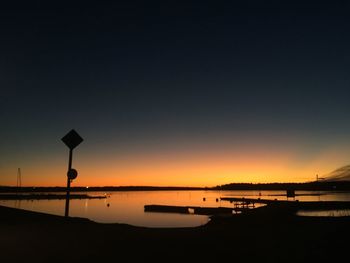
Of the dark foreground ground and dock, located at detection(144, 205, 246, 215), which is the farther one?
dock, located at detection(144, 205, 246, 215)

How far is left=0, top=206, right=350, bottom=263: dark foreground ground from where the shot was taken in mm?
8844

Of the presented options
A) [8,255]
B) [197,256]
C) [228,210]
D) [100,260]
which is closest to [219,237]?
[197,256]

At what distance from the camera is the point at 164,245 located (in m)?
10.4

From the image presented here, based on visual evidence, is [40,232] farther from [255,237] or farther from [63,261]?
[255,237]

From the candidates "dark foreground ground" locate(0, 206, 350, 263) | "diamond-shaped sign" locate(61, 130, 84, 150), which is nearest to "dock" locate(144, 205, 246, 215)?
"diamond-shaped sign" locate(61, 130, 84, 150)

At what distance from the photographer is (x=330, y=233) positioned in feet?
44.7

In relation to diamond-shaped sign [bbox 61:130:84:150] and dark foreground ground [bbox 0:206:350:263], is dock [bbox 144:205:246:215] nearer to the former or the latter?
diamond-shaped sign [bbox 61:130:84:150]

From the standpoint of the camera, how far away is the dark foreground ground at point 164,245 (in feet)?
29.0

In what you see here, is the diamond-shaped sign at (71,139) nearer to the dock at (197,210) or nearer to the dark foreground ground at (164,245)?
the dark foreground ground at (164,245)

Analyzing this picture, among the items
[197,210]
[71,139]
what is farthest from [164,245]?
[197,210]

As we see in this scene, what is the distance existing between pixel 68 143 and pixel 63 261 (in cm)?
769

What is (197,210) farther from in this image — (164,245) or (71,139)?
(164,245)

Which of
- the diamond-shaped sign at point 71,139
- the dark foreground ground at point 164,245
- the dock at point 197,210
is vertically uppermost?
the diamond-shaped sign at point 71,139

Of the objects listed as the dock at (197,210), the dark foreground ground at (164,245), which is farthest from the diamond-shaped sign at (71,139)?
the dock at (197,210)
